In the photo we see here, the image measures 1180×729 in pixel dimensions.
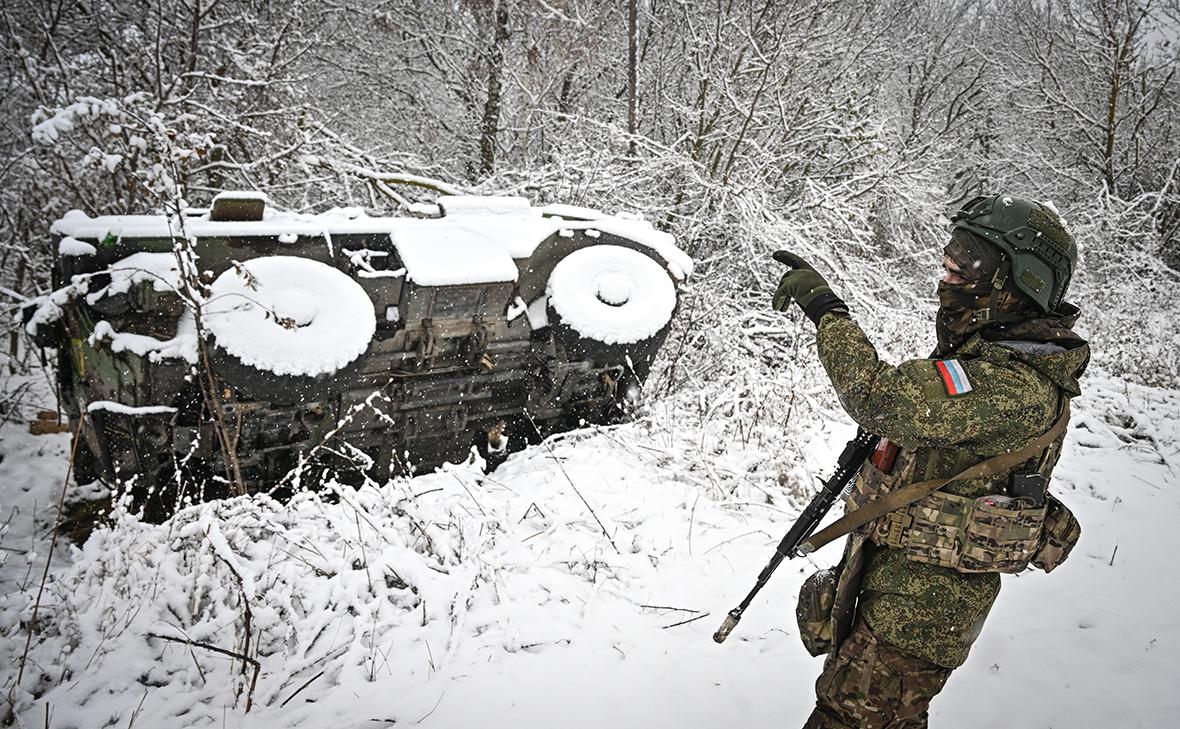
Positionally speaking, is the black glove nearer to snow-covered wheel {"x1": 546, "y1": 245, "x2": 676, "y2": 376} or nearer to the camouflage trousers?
the camouflage trousers

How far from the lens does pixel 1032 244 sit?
201 cm

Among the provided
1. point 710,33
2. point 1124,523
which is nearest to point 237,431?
point 1124,523

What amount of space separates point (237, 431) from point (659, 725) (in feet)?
8.27

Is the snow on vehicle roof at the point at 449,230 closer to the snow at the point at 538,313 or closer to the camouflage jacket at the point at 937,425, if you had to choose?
the snow at the point at 538,313

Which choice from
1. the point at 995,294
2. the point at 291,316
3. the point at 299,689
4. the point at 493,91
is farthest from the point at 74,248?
the point at 493,91

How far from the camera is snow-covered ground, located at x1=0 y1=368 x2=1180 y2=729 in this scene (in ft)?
8.84

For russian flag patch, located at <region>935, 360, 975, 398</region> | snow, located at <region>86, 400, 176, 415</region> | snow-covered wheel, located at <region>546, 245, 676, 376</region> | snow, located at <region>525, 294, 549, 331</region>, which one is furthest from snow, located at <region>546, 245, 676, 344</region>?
russian flag patch, located at <region>935, 360, 975, 398</region>

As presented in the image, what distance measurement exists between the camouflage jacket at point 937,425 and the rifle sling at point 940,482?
3 cm

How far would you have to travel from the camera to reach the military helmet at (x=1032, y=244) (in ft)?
6.54

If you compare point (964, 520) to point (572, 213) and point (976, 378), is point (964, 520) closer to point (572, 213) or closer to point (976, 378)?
point (976, 378)

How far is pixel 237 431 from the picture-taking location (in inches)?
147

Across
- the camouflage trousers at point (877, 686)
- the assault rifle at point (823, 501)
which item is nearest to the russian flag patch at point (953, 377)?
the assault rifle at point (823, 501)

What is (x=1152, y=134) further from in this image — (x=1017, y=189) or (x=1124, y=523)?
(x=1124, y=523)

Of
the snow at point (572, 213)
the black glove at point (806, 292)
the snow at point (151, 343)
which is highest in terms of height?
the black glove at point (806, 292)
